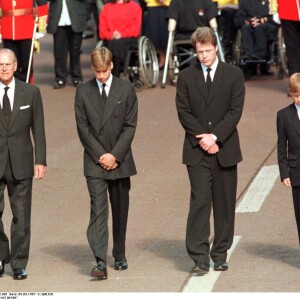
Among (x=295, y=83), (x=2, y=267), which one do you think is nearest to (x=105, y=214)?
(x=2, y=267)

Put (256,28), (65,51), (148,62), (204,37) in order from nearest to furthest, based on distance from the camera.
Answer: (204,37)
(148,62)
(256,28)
(65,51)

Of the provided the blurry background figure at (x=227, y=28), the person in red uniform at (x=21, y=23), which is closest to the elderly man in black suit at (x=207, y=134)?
the person in red uniform at (x=21, y=23)

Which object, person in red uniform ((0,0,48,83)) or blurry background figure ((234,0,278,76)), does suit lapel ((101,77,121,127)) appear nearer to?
person in red uniform ((0,0,48,83))

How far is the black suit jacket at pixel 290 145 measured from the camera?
1012 cm

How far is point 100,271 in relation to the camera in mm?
10164

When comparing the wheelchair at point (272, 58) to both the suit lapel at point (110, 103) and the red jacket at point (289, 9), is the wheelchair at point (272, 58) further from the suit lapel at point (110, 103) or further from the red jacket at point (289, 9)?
the suit lapel at point (110, 103)

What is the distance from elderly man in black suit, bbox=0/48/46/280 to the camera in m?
10.3

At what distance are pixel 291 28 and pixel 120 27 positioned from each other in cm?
284

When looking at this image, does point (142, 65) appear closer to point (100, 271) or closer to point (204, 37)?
point (204, 37)

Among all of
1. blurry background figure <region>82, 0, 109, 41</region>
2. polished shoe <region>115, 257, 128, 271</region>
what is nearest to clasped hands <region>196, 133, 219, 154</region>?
polished shoe <region>115, 257, 128, 271</region>

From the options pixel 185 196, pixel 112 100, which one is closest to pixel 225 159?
pixel 112 100

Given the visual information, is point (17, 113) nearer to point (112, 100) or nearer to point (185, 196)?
point (112, 100)

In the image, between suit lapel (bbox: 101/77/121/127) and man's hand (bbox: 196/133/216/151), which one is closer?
man's hand (bbox: 196/133/216/151)

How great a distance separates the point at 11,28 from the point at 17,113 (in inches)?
344
